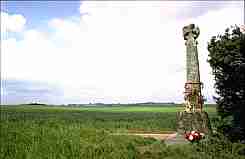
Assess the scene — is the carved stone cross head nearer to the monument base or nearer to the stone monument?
the stone monument

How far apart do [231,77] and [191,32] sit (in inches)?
146

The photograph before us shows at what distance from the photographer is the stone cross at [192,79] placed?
59.2ft

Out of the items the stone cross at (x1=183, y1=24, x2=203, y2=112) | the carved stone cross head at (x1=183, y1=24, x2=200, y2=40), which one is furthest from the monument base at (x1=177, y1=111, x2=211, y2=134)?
the carved stone cross head at (x1=183, y1=24, x2=200, y2=40)

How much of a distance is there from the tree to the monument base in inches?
61.5

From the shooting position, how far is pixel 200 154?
12.5 meters

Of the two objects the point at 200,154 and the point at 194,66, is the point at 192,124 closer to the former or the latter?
the point at 194,66

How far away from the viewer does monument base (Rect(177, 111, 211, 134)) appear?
17.7 metres

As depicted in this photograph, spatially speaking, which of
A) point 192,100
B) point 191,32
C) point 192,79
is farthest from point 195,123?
point 191,32

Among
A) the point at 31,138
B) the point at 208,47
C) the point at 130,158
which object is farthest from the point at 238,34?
the point at 31,138

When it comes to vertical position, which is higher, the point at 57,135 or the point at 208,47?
the point at 208,47

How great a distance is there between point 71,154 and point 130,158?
2.07 meters

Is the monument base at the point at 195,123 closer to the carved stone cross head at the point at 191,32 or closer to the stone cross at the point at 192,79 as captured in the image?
the stone cross at the point at 192,79

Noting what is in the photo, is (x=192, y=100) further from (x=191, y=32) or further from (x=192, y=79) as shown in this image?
(x=191, y=32)

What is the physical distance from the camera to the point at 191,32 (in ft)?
61.0
